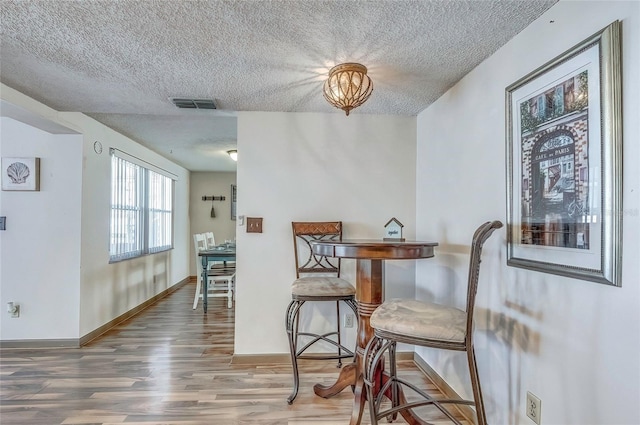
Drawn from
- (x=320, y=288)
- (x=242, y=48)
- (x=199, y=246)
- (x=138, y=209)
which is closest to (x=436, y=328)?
(x=320, y=288)

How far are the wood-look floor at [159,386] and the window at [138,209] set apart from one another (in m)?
1.21

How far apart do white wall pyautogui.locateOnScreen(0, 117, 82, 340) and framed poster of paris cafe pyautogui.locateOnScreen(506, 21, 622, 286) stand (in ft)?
11.6

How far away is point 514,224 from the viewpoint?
1617 millimetres

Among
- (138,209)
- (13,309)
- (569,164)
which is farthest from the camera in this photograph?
(138,209)

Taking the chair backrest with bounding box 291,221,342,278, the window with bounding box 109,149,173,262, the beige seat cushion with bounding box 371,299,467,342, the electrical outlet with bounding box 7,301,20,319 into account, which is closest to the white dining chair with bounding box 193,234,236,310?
the window with bounding box 109,149,173,262

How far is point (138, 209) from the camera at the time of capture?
4590mm

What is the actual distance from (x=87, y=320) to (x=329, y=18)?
11.1 ft

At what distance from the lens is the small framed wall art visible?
3.00m

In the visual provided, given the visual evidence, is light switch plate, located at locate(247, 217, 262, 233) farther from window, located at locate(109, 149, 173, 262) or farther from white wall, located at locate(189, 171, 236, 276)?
white wall, located at locate(189, 171, 236, 276)

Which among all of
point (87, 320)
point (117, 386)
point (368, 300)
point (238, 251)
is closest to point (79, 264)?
point (87, 320)

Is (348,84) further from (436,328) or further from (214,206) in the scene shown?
(214,206)

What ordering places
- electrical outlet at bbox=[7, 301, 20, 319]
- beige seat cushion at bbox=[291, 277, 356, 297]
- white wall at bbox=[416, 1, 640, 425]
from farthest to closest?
electrical outlet at bbox=[7, 301, 20, 319]
beige seat cushion at bbox=[291, 277, 356, 297]
white wall at bbox=[416, 1, 640, 425]

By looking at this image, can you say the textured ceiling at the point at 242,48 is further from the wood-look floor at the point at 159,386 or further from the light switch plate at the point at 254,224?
the wood-look floor at the point at 159,386

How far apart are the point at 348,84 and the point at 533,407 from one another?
6.07ft
